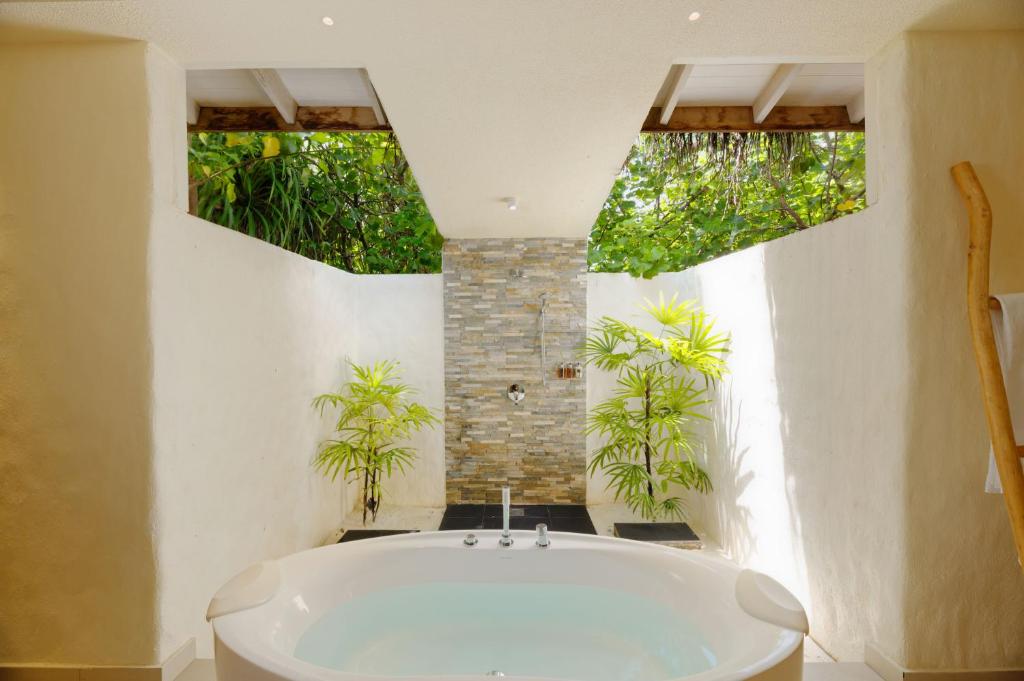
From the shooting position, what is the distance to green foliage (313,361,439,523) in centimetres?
395

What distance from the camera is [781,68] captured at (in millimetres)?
2570

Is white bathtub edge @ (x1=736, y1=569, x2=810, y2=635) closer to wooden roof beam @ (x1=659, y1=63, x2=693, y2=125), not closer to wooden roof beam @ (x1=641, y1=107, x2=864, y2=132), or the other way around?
wooden roof beam @ (x1=659, y1=63, x2=693, y2=125)

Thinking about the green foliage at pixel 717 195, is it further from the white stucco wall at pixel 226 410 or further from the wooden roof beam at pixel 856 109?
the white stucco wall at pixel 226 410

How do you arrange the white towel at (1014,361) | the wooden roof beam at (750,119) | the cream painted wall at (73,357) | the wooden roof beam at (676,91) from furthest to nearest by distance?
the wooden roof beam at (750,119)
the wooden roof beam at (676,91)
the cream painted wall at (73,357)
the white towel at (1014,361)

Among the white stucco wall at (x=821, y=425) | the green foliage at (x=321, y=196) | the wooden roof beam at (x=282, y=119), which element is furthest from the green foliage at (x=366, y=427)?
the white stucco wall at (x=821, y=425)

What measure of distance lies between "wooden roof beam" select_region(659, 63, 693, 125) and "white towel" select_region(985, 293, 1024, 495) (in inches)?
57.2

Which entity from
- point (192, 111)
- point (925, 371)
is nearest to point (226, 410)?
point (192, 111)

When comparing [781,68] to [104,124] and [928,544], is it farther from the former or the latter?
[104,124]

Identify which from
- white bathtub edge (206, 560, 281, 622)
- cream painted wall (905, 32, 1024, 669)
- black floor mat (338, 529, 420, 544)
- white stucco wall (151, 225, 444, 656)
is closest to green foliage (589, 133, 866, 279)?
cream painted wall (905, 32, 1024, 669)

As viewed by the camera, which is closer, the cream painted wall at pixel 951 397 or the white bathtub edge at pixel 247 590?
the white bathtub edge at pixel 247 590

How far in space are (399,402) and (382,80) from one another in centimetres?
279

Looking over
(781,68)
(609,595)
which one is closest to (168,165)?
(609,595)

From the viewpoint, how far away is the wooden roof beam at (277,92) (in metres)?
2.55

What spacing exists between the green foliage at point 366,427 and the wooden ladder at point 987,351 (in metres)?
3.36
